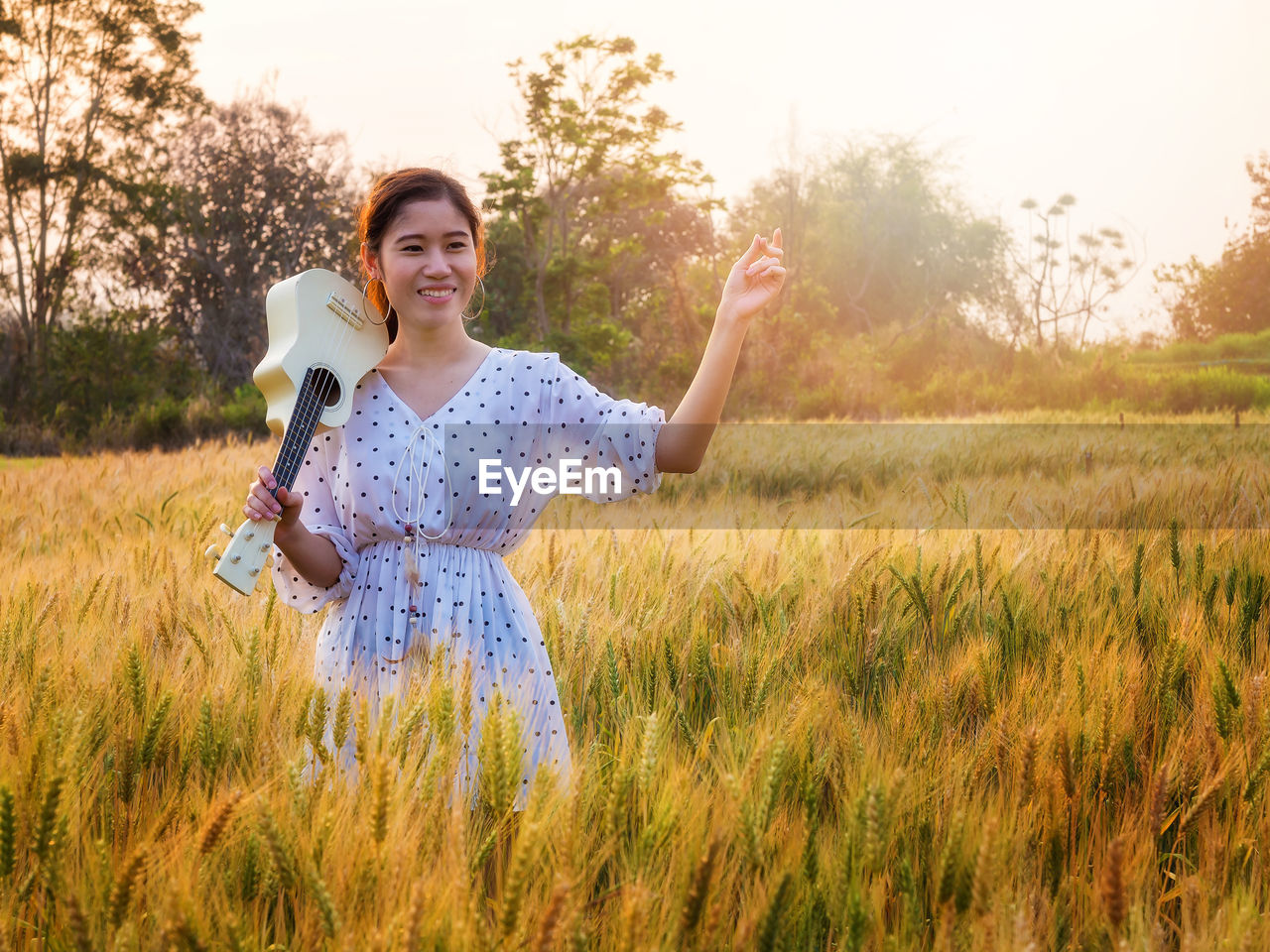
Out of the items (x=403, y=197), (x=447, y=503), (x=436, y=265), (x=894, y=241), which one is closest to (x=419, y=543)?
(x=447, y=503)

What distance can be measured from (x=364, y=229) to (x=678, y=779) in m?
1.35

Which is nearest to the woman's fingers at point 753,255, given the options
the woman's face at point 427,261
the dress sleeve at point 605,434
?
the dress sleeve at point 605,434

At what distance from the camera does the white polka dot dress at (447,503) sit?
1.85 m

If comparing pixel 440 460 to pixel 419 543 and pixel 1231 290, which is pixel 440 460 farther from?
pixel 1231 290

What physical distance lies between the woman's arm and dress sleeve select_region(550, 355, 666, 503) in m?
0.06

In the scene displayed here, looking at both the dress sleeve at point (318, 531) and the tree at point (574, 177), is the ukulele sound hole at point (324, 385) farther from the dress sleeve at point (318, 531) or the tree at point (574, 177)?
the tree at point (574, 177)

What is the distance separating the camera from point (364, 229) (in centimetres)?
200

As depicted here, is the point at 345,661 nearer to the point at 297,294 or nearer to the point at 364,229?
the point at 297,294

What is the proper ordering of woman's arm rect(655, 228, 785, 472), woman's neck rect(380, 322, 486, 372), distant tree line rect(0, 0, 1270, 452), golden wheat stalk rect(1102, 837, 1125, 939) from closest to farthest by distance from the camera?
golden wheat stalk rect(1102, 837, 1125, 939) → woman's arm rect(655, 228, 785, 472) → woman's neck rect(380, 322, 486, 372) → distant tree line rect(0, 0, 1270, 452)

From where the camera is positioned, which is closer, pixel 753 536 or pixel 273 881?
pixel 273 881

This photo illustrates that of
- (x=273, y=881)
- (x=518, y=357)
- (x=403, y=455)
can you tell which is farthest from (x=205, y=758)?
(x=518, y=357)

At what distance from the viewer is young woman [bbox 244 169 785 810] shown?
1.82 m

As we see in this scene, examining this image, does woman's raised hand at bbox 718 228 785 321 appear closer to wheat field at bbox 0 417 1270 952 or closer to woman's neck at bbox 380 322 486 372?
woman's neck at bbox 380 322 486 372

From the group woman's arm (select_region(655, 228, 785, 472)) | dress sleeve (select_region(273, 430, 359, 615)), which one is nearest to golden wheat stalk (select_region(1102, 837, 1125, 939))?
woman's arm (select_region(655, 228, 785, 472))
